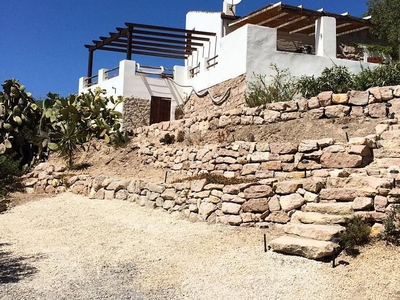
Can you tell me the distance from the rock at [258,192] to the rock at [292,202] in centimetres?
37

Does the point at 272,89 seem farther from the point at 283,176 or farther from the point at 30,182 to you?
the point at 30,182

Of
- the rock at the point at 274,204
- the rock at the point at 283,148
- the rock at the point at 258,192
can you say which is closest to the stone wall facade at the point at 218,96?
the rock at the point at 283,148

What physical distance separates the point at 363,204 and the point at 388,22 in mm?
14004

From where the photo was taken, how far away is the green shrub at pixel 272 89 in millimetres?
14602

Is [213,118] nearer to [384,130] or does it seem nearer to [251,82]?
[251,82]

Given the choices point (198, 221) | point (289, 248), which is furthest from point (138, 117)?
point (289, 248)

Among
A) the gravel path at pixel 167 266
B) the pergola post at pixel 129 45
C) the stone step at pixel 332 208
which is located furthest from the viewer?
the pergola post at pixel 129 45

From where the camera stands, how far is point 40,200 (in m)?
14.0

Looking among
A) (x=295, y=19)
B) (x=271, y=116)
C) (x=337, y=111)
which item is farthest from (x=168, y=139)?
(x=295, y=19)

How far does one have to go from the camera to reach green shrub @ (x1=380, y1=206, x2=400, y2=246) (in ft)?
23.9

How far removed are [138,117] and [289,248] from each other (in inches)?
561

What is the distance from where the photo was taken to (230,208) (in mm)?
9664

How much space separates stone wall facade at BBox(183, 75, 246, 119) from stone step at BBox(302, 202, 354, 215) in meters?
7.44

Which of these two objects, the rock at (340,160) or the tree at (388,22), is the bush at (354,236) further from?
the tree at (388,22)
